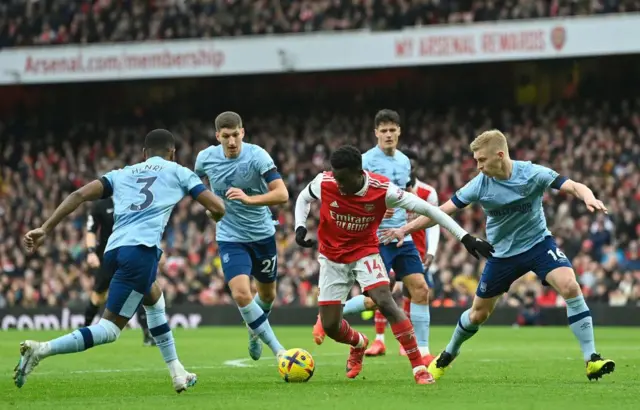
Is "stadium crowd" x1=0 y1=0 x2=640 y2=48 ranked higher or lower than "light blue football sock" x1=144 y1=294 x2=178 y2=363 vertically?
higher

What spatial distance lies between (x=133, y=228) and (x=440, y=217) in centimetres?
257

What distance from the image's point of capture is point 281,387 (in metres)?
10.4

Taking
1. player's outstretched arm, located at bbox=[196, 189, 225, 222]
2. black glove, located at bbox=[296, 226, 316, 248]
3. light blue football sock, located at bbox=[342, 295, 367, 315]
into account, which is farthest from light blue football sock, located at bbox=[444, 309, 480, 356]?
light blue football sock, located at bbox=[342, 295, 367, 315]

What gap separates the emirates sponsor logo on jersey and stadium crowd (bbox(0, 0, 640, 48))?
2140 centimetres

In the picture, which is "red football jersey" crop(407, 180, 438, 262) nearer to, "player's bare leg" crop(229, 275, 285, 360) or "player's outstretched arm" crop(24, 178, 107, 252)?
"player's bare leg" crop(229, 275, 285, 360)

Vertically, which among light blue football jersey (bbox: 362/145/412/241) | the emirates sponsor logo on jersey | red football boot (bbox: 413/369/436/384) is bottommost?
red football boot (bbox: 413/369/436/384)

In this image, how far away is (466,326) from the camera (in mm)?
11242

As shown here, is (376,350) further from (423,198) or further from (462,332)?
(462,332)

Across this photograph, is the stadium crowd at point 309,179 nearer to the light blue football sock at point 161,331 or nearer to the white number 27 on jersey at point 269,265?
the white number 27 on jersey at point 269,265

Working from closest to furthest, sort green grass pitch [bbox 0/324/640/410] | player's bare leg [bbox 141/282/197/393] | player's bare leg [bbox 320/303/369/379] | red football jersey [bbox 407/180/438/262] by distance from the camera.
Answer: green grass pitch [bbox 0/324/640/410] < player's bare leg [bbox 141/282/197/393] < player's bare leg [bbox 320/303/369/379] < red football jersey [bbox 407/180/438/262]

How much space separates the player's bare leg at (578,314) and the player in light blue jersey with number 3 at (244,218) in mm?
2775

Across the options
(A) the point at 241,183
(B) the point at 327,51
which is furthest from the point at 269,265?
(B) the point at 327,51

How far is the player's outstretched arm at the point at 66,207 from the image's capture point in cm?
980

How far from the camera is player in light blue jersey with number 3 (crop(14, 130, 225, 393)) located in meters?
9.84
